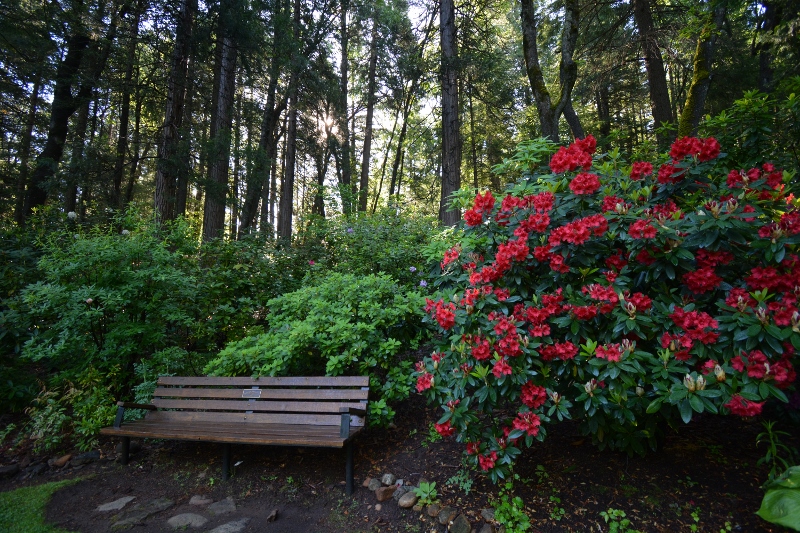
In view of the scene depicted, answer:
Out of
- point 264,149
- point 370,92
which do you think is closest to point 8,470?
point 264,149

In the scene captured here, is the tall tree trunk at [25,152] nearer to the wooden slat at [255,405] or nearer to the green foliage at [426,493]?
the wooden slat at [255,405]

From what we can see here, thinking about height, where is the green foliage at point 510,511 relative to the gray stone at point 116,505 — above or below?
above

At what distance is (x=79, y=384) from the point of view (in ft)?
Answer: 13.6

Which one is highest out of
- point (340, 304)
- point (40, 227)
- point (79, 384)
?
point (40, 227)

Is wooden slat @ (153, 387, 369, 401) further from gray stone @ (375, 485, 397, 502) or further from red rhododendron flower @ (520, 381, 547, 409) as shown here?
red rhododendron flower @ (520, 381, 547, 409)

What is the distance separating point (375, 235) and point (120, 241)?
281cm

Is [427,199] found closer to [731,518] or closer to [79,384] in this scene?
[79,384]

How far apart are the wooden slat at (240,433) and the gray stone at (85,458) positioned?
437mm

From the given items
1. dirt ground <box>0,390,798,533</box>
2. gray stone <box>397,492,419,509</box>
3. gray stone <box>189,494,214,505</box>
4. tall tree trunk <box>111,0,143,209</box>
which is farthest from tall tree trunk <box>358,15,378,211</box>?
gray stone <box>397,492,419,509</box>

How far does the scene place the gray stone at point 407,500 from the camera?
274 cm

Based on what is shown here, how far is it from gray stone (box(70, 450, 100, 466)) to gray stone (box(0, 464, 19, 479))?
0.39 metres

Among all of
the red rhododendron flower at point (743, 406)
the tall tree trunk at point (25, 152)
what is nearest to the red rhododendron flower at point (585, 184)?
the red rhododendron flower at point (743, 406)

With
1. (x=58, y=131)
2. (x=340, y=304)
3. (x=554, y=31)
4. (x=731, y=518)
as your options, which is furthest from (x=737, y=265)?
(x=58, y=131)

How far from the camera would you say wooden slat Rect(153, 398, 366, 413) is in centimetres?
325
